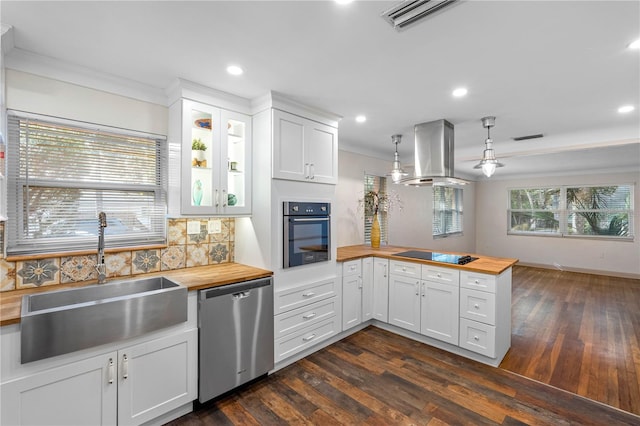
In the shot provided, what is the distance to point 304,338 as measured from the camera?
282 cm

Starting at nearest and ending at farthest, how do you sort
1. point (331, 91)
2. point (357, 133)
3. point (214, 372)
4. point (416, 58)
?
point (416, 58) → point (214, 372) → point (331, 91) → point (357, 133)

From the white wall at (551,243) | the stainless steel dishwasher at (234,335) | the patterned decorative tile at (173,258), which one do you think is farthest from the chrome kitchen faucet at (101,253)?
the white wall at (551,243)

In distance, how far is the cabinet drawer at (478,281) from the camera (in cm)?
268

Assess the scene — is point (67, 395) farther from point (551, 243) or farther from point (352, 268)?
point (551, 243)

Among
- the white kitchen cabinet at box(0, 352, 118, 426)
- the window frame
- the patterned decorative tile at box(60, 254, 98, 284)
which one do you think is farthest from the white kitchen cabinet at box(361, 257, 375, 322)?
the window frame

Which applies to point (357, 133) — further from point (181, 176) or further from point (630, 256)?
point (630, 256)

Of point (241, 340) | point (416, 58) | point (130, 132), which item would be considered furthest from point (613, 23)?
point (130, 132)

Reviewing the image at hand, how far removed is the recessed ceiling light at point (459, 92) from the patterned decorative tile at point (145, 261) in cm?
288

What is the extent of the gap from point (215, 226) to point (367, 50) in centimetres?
202

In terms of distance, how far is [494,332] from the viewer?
105 inches

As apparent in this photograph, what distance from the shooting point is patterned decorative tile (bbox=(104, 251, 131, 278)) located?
2.27m

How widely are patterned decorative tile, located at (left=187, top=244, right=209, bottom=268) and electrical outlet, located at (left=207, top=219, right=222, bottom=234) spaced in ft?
0.50

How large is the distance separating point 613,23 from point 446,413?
261 cm

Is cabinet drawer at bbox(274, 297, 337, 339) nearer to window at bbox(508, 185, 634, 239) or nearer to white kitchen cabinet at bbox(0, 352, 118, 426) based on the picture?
white kitchen cabinet at bbox(0, 352, 118, 426)
